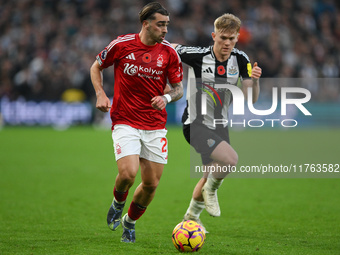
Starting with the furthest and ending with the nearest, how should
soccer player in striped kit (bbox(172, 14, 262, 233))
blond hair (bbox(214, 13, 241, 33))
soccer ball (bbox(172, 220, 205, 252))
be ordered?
soccer player in striped kit (bbox(172, 14, 262, 233))
blond hair (bbox(214, 13, 241, 33))
soccer ball (bbox(172, 220, 205, 252))

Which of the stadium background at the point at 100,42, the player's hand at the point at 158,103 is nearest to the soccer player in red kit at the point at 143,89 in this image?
the player's hand at the point at 158,103

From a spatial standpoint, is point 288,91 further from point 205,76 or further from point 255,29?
point 205,76

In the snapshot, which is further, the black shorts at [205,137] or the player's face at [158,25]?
the black shorts at [205,137]

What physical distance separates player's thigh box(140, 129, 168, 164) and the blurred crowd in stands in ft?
52.1

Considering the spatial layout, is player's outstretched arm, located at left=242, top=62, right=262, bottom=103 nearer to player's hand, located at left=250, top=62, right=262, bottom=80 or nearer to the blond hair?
player's hand, located at left=250, top=62, right=262, bottom=80

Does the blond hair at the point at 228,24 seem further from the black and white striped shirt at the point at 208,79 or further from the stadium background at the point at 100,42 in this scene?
the stadium background at the point at 100,42

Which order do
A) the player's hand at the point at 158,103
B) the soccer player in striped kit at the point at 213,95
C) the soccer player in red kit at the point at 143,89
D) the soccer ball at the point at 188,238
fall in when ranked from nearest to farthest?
the soccer ball at the point at 188,238, the player's hand at the point at 158,103, the soccer player in red kit at the point at 143,89, the soccer player in striped kit at the point at 213,95

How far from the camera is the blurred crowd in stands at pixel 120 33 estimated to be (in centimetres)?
2259

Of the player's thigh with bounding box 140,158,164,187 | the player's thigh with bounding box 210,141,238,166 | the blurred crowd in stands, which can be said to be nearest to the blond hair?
the player's thigh with bounding box 210,141,238,166

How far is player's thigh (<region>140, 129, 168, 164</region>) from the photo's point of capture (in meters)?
5.95

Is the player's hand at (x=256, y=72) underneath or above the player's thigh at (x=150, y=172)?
above

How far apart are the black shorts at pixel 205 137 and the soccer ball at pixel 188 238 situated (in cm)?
125

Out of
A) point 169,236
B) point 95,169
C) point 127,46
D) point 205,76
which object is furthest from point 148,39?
point 95,169

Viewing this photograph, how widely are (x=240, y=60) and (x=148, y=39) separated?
4.09 feet
